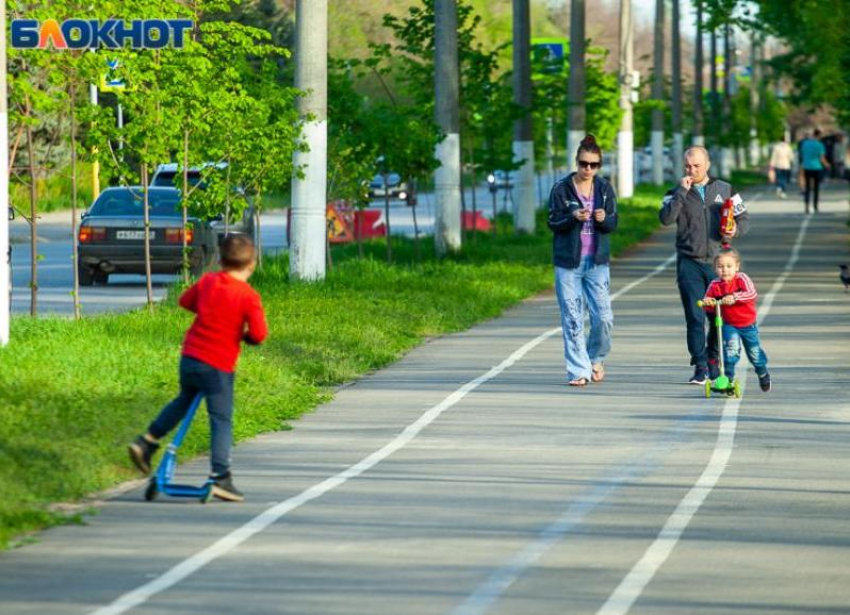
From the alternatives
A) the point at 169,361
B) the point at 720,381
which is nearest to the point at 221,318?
the point at 169,361

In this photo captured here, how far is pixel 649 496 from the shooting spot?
12086 millimetres

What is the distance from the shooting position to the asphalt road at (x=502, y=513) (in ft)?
30.5

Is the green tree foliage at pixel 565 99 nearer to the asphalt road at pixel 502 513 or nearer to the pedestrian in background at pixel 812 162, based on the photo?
the pedestrian in background at pixel 812 162

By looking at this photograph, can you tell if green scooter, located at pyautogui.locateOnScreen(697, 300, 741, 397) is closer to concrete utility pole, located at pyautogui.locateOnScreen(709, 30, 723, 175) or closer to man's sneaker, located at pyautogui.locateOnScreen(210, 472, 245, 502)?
man's sneaker, located at pyautogui.locateOnScreen(210, 472, 245, 502)

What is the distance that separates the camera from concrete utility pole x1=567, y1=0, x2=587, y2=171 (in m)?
45.8

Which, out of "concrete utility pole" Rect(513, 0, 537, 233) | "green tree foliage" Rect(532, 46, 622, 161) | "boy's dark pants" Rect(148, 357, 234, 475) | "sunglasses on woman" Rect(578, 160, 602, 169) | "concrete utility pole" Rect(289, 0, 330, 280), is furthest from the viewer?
"green tree foliage" Rect(532, 46, 622, 161)

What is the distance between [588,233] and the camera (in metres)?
17.7

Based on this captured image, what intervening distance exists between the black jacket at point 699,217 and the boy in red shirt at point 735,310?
48cm

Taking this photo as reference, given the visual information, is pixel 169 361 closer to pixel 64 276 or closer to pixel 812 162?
pixel 64 276

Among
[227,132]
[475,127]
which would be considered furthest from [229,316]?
[475,127]

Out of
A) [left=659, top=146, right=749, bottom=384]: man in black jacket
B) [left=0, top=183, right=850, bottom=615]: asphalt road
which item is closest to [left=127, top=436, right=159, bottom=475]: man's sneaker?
[left=0, top=183, right=850, bottom=615]: asphalt road

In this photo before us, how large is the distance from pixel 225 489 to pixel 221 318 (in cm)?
87

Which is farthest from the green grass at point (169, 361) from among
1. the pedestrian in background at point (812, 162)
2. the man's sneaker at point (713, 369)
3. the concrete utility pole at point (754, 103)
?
the concrete utility pole at point (754, 103)

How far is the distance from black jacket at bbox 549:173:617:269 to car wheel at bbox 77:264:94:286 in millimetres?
15968
